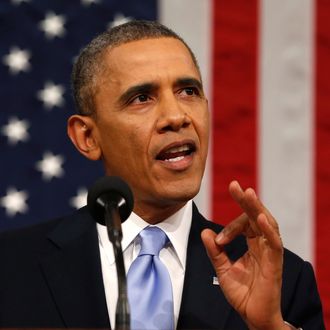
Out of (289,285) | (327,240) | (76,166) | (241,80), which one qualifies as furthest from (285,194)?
(289,285)

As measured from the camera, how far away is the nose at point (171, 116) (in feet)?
5.46

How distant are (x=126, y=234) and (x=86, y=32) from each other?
87 centimetres

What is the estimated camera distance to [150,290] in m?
1.66

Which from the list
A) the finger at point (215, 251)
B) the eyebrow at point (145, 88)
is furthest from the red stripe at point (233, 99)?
the finger at point (215, 251)

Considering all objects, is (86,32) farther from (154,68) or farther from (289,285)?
(289,285)

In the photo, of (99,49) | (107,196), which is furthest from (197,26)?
(107,196)

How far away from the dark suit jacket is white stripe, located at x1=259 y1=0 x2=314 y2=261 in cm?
64

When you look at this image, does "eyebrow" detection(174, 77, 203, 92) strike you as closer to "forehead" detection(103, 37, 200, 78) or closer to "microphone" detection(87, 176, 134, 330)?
"forehead" detection(103, 37, 200, 78)

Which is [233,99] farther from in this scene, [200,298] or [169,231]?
[200,298]

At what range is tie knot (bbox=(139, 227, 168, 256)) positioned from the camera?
67.8 inches

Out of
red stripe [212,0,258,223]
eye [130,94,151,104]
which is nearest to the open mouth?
eye [130,94,151,104]

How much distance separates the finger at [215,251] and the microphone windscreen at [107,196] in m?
0.23

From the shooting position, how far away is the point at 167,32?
1.84m

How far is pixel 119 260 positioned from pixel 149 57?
2.05 ft
